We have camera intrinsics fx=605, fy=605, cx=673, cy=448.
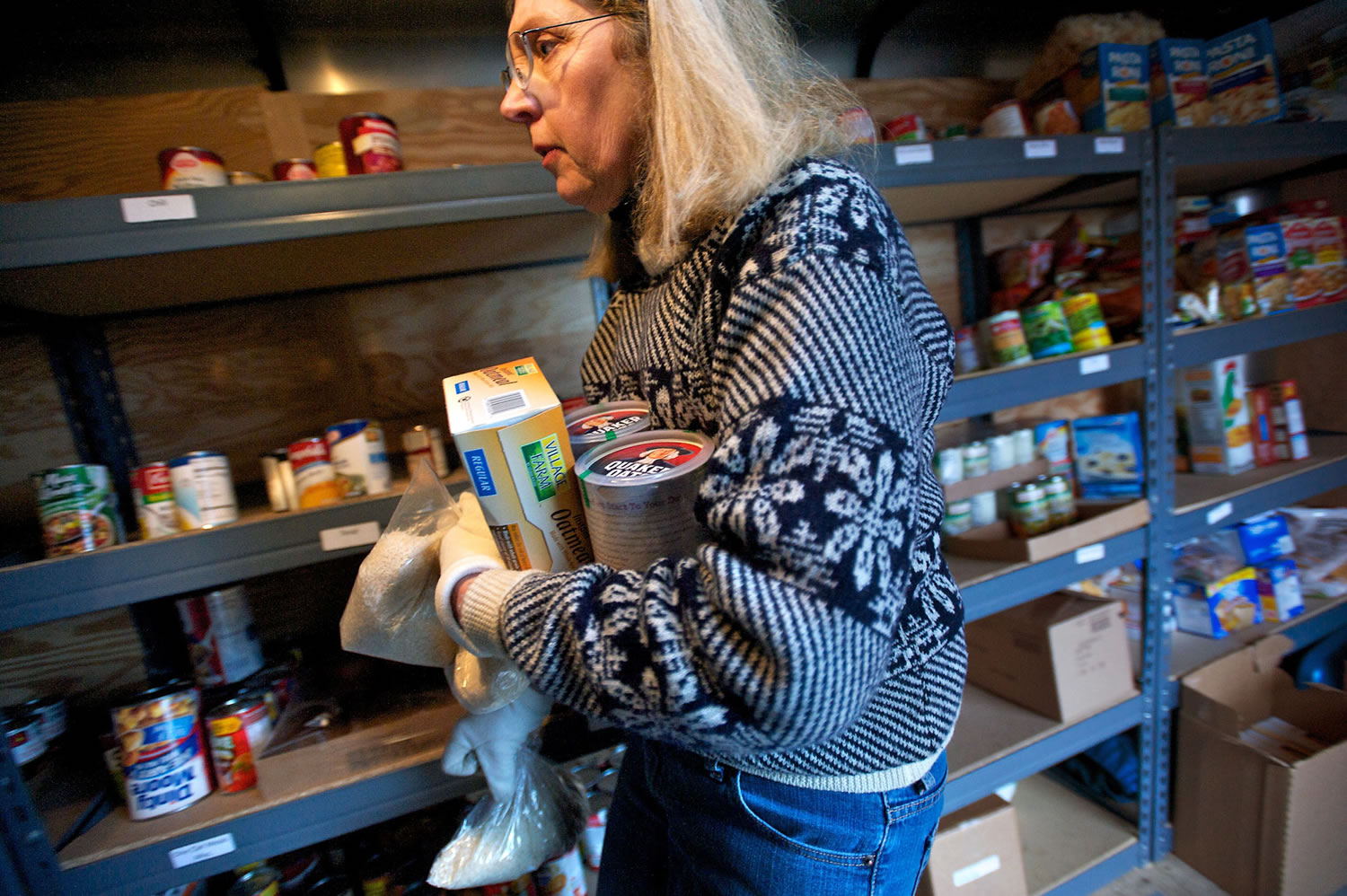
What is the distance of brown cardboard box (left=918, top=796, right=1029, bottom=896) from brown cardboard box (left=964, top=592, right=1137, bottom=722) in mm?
293

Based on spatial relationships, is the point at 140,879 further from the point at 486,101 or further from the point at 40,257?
the point at 486,101

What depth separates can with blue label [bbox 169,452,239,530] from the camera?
3.32ft

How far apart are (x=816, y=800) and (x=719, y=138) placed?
0.72 meters

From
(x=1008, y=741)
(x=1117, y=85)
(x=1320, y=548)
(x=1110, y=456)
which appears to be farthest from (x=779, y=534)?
(x=1320, y=548)

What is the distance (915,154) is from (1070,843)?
1897mm

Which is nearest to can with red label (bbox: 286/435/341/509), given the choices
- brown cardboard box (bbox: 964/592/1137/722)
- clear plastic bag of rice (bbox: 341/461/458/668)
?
clear plastic bag of rice (bbox: 341/461/458/668)

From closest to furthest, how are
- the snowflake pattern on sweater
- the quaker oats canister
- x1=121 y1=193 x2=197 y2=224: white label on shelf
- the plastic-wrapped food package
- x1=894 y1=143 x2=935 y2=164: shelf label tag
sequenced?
the snowflake pattern on sweater < the quaker oats canister < x1=121 y1=193 x2=197 y2=224: white label on shelf < x1=894 y1=143 x2=935 y2=164: shelf label tag < the plastic-wrapped food package

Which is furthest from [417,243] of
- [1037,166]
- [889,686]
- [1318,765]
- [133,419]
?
[1318,765]

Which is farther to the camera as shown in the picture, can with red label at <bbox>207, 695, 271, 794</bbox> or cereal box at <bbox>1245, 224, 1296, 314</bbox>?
cereal box at <bbox>1245, 224, 1296, 314</bbox>

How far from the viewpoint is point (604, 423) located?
751 millimetres

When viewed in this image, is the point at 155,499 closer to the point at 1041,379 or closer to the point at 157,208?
the point at 157,208

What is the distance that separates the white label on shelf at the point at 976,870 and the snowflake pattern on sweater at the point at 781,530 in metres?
1.22

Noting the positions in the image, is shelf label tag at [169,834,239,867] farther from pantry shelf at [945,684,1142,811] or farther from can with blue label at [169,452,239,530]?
pantry shelf at [945,684,1142,811]

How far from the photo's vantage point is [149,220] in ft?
2.94
